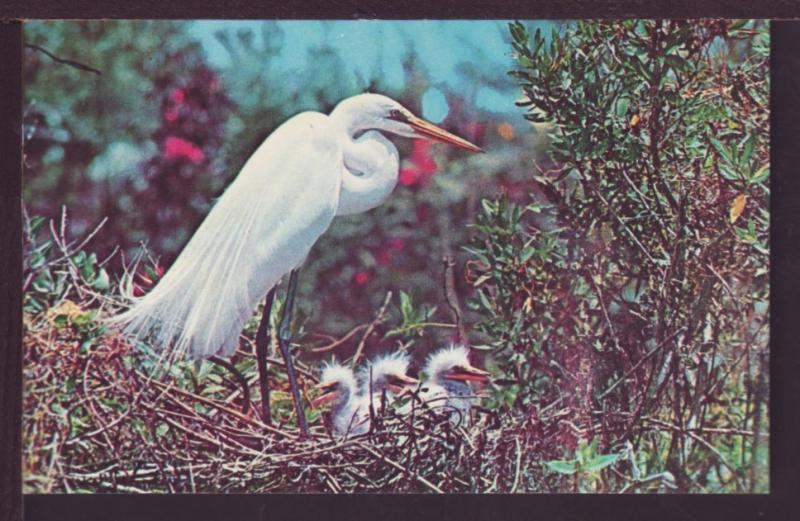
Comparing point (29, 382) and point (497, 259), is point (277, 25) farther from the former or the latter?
point (29, 382)

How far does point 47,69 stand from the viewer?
4.86 m

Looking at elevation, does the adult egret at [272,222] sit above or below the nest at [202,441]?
above

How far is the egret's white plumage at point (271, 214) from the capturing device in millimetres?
4848

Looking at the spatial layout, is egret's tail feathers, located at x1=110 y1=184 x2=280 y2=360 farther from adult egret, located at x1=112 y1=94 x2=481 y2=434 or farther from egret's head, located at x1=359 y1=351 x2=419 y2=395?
egret's head, located at x1=359 y1=351 x2=419 y2=395

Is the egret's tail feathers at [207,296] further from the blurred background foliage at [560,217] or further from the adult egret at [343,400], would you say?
the adult egret at [343,400]

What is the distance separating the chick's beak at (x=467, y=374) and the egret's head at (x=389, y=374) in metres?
0.13

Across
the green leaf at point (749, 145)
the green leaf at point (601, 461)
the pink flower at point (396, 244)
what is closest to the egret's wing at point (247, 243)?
the pink flower at point (396, 244)

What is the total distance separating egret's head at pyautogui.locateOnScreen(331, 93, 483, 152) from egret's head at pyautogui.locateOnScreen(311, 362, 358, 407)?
0.91 m

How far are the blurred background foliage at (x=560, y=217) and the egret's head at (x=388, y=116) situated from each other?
4cm

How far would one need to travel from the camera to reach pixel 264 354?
15.9ft

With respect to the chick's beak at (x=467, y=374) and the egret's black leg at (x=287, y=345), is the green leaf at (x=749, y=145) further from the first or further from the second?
the egret's black leg at (x=287, y=345)

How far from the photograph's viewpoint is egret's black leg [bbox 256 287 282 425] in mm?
4848

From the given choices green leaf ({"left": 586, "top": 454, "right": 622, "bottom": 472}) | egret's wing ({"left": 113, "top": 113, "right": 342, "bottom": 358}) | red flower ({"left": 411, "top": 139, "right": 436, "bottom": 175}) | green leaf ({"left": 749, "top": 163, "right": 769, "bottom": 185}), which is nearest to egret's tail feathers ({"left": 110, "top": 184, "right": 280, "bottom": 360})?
egret's wing ({"left": 113, "top": 113, "right": 342, "bottom": 358})

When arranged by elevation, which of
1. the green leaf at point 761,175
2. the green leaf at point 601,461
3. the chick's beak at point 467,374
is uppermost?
the green leaf at point 761,175
